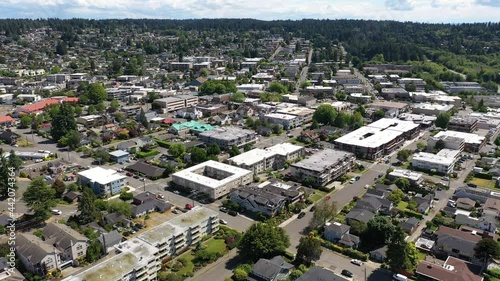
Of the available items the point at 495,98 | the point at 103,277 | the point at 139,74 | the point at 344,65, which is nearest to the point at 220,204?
the point at 103,277

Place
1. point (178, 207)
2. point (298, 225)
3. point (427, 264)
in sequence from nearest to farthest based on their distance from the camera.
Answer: point (427, 264) < point (298, 225) < point (178, 207)

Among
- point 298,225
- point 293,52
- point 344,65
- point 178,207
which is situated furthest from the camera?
point 293,52

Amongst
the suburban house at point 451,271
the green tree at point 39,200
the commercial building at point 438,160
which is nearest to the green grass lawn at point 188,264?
the green tree at point 39,200

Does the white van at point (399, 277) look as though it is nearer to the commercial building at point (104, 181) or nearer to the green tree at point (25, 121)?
the commercial building at point (104, 181)

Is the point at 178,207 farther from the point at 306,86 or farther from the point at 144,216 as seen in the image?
the point at 306,86

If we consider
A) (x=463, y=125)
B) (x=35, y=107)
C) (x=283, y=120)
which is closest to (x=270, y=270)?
(x=283, y=120)

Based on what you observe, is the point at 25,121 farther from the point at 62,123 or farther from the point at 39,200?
the point at 39,200

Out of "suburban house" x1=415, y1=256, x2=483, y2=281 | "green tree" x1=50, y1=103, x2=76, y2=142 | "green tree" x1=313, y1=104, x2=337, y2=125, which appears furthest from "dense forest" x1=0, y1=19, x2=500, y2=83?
"green tree" x1=50, y1=103, x2=76, y2=142
